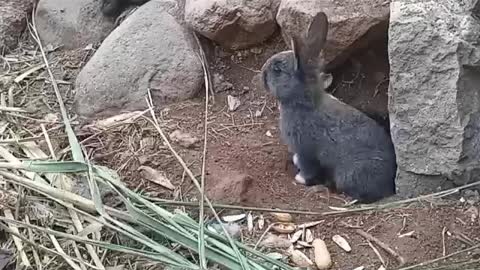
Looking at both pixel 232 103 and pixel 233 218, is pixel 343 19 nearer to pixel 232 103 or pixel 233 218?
pixel 232 103

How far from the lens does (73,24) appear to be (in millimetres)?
4523

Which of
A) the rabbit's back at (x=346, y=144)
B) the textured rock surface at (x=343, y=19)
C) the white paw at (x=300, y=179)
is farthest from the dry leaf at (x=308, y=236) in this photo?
the textured rock surface at (x=343, y=19)

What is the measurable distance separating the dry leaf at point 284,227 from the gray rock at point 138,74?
0.96m

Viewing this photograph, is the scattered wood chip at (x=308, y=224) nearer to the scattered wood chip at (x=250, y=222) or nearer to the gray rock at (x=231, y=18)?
the scattered wood chip at (x=250, y=222)

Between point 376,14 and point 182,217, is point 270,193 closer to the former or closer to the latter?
point 182,217

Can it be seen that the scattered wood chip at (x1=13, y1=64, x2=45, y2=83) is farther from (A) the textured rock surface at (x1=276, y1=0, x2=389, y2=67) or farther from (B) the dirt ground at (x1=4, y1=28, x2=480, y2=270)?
(A) the textured rock surface at (x1=276, y1=0, x2=389, y2=67)

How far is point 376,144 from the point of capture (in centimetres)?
350

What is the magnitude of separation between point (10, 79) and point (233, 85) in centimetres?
98

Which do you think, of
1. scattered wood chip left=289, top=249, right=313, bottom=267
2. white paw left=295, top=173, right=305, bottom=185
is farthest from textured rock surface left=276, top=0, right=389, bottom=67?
scattered wood chip left=289, top=249, right=313, bottom=267

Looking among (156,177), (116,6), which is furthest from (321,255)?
(116,6)

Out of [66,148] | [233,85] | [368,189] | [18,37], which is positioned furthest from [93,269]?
[18,37]

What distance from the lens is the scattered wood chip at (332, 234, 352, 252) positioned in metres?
3.10

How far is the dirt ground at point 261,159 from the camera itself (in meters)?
3.11

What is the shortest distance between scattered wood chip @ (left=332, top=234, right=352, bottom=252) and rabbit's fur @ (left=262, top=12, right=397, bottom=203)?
35cm
